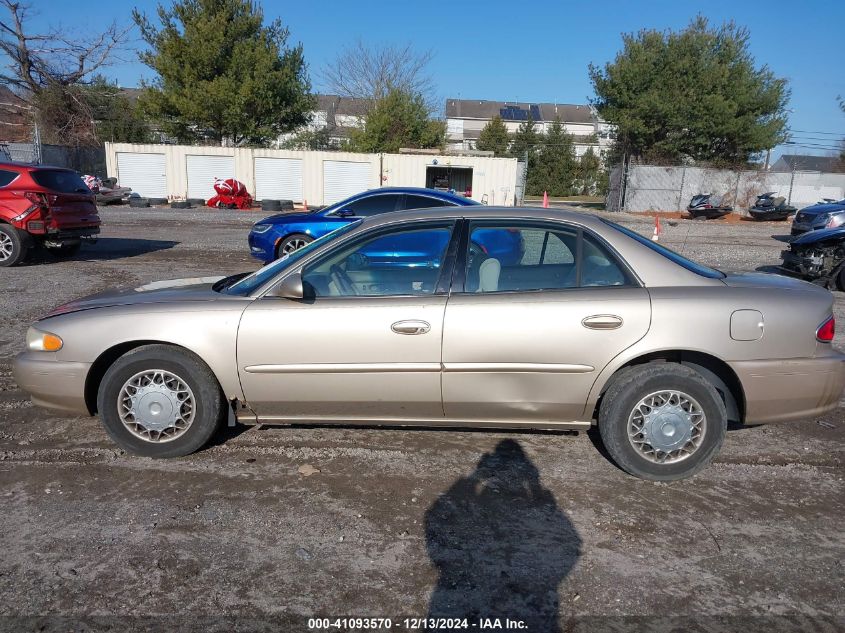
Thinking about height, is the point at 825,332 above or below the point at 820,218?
below

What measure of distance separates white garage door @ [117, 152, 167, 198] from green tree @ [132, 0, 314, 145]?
376 cm

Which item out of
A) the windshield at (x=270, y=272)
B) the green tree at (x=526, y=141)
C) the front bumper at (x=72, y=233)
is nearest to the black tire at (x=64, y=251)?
the front bumper at (x=72, y=233)

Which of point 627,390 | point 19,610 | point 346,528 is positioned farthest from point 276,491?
point 627,390

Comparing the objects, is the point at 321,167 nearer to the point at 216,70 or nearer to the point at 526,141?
the point at 216,70

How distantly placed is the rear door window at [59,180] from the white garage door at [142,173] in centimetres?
2004

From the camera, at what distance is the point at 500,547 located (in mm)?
3070

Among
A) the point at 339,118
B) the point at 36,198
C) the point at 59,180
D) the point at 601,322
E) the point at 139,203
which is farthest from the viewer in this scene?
the point at 339,118

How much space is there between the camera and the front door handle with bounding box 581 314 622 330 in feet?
11.8

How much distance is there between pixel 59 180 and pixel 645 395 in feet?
36.3

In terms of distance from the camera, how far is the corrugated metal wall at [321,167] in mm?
29844

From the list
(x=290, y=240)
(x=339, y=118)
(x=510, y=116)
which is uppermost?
(x=510, y=116)

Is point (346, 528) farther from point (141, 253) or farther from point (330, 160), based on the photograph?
point (330, 160)

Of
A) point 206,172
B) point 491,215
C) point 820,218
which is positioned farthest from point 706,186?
point 491,215

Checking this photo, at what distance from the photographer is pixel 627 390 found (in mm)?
3641
